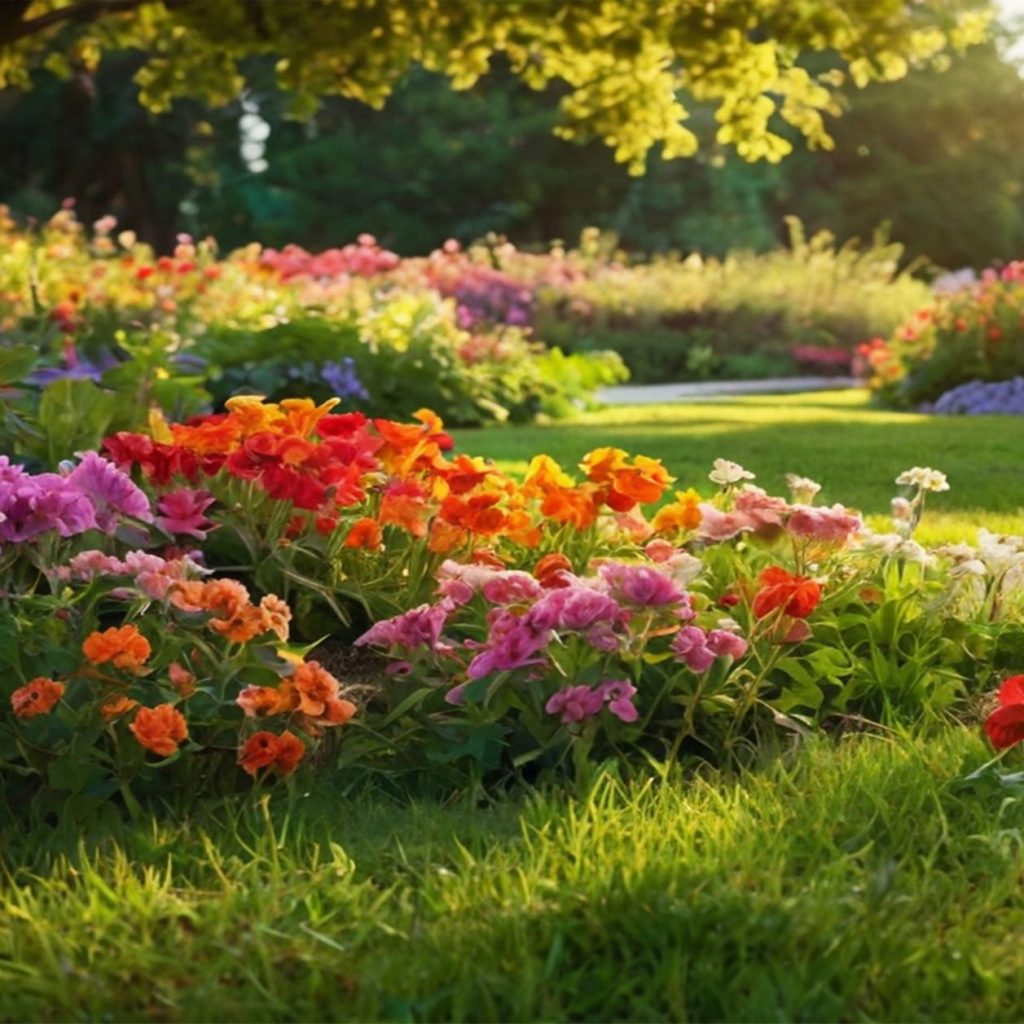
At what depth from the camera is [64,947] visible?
7.46 ft

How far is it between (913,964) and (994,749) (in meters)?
0.82

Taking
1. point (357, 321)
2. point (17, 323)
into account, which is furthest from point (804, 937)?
point (357, 321)

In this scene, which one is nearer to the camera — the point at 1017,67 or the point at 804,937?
the point at 804,937

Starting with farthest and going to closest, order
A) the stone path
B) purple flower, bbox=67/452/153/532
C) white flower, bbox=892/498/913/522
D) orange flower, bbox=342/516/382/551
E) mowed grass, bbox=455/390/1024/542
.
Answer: the stone path
mowed grass, bbox=455/390/1024/542
white flower, bbox=892/498/913/522
orange flower, bbox=342/516/382/551
purple flower, bbox=67/452/153/532

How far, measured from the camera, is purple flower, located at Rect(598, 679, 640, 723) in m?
2.91

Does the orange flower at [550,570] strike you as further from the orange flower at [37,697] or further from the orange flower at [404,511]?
the orange flower at [37,697]

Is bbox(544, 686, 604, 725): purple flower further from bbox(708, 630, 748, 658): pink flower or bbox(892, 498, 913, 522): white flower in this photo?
bbox(892, 498, 913, 522): white flower

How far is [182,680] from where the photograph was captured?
9.58 ft

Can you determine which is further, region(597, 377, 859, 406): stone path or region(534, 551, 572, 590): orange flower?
region(597, 377, 859, 406): stone path

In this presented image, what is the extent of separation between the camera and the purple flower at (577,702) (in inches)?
116

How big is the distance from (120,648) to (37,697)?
0.16 metres

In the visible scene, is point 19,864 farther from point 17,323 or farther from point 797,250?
point 797,250

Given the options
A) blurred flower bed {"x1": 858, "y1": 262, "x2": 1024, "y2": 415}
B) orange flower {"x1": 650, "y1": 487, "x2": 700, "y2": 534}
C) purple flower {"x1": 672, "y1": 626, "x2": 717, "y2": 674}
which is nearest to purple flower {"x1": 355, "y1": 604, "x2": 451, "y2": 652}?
purple flower {"x1": 672, "y1": 626, "x2": 717, "y2": 674}

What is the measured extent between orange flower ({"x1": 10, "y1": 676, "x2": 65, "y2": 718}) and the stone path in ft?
35.1
